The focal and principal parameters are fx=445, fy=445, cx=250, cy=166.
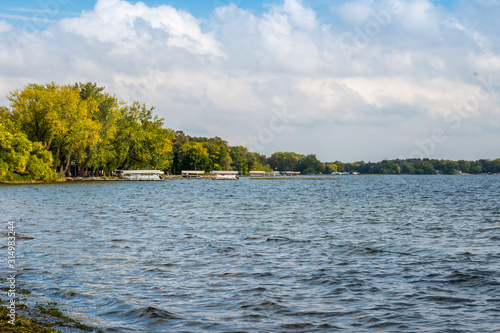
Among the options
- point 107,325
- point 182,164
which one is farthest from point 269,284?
point 182,164

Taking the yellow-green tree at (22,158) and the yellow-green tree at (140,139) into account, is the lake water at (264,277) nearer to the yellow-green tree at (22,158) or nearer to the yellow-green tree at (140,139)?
the yellow-green tree at (22,158)

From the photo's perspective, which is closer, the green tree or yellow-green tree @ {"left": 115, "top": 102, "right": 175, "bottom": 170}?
yellow-green tree @ {"left": 115, "top": 102, "right": 175, "bottom": 170}

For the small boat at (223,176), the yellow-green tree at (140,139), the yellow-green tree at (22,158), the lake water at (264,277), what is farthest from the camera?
the small boat at (223,176)

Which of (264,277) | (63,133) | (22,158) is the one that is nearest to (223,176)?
(63,133)

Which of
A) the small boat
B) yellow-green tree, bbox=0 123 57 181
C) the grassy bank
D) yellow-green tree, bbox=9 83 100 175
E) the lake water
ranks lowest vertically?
the lake water

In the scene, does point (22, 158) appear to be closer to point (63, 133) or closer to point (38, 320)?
point (63, 133)

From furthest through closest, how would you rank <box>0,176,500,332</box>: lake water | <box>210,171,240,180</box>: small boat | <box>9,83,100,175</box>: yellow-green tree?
<box>210,171,240,180</box>: small boat < <box>9,83,100,175</box>: yellow-green tree < <box>0,176,500,332</box>: lake water

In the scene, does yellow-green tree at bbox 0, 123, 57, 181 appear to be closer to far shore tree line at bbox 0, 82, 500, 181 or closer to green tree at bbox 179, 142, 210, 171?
far shore tree line at bbox 0, 82, 500, 181

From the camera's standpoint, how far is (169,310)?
10.8 m

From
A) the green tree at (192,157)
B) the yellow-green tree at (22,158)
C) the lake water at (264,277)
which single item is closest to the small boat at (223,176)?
the green tree at (192,157)

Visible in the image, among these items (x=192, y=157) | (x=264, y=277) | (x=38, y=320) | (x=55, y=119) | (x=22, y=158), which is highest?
(x=55, y=119)

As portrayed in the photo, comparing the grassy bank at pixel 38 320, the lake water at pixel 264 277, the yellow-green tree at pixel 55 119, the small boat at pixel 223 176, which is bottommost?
the lake water at pixel 264 277

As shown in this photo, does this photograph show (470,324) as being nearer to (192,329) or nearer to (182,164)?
(192,329)

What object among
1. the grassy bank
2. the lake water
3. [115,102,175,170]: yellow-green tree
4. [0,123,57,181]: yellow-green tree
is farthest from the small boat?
the grassy bank
